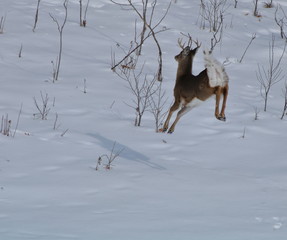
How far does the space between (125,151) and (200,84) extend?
1.87 metres

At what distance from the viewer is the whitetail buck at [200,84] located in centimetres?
505

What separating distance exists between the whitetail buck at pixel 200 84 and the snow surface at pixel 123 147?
0.67 m

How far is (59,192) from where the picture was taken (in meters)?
5.34

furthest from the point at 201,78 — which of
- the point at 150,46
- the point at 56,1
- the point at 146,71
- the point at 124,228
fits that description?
the point at 56,1

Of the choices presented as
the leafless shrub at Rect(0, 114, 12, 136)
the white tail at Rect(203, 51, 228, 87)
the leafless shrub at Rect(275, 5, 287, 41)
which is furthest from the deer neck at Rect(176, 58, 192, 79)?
the leafless shrub at Rect(275, 5, 287, 41)

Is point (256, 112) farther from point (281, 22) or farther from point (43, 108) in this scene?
point (281, 22)

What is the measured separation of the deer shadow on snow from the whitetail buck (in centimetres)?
84

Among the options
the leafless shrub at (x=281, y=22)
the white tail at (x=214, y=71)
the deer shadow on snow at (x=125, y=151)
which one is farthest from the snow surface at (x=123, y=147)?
the white tail at (x=214, y=71)

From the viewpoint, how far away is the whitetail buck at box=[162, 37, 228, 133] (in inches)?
199

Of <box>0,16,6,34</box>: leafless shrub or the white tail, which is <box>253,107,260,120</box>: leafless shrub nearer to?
the white tail

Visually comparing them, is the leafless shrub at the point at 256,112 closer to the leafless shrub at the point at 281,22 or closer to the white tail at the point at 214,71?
the leafless shrub at the point at 281,22

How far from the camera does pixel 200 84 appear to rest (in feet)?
17.7

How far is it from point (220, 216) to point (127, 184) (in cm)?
116

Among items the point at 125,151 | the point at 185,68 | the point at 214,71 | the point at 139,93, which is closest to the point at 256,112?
the point at 139,93
